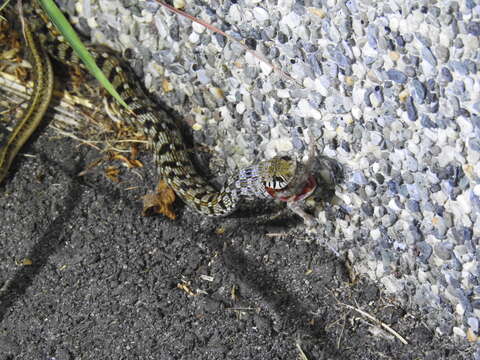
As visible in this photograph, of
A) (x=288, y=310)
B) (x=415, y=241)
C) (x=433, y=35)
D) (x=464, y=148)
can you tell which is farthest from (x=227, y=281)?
(x=433, y=35)

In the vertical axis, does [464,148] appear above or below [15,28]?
above

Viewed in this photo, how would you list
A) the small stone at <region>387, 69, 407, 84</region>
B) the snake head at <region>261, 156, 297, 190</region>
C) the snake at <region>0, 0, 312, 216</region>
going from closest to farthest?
the small stone at <region>387, 69, 407, 84</region>, the snake head at <region>261, 156, 297, 190</region>, the snake at <region>0, 0, 312, 216</region>

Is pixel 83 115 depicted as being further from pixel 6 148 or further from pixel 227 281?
pixel 227 281

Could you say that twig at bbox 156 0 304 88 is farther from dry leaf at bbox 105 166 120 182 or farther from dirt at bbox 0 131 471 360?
dry leaf at bbox 105 166 120 182

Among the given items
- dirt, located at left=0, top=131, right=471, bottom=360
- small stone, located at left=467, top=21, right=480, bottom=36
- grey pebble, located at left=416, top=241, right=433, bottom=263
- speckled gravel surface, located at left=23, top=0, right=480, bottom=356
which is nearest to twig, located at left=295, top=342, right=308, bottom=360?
dirt, located at left=0, top=131, right=471, bottom=360

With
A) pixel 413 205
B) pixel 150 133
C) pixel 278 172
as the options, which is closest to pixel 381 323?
pixel 413 205

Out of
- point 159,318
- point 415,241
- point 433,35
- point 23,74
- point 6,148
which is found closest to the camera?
point 433,35
